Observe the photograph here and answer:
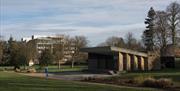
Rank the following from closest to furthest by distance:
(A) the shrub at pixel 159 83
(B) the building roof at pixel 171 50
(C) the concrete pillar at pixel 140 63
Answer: (A) the shrub at pixel 159 83
(C) the concrete pillar at pixel 140 63
(B) the building roof at pixel 171 50

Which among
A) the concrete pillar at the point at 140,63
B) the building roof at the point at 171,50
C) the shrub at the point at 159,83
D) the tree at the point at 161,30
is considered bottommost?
the shrub at the point at 159,83

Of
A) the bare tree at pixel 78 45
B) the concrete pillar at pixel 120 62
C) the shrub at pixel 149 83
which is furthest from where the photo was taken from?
the bare tree at pixel 78 45

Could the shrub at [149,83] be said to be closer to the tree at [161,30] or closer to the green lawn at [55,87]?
the green lawn at [55,87]

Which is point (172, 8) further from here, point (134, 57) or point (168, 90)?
point (168, 90)

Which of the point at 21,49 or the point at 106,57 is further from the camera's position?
the point at 21,49

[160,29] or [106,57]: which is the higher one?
[160,29]

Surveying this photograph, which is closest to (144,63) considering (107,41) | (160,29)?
(160,29)

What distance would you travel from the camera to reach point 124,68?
202 ft

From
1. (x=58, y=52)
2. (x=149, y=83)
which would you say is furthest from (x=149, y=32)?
(x=149, y=83)

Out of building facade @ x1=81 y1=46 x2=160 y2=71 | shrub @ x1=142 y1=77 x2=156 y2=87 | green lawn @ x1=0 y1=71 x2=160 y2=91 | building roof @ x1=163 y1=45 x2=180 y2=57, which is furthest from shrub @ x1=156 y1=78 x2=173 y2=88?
building roof @ x1=163 y1=45 x2=180 y2=57

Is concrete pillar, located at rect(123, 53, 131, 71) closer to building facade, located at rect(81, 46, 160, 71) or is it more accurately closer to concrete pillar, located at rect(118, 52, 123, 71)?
building facade, located at rect(81, 46, 160, 71)

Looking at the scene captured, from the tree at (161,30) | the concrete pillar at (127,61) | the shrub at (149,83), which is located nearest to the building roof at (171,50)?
the tree at (161,30)

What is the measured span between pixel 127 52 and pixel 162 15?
29406 mm

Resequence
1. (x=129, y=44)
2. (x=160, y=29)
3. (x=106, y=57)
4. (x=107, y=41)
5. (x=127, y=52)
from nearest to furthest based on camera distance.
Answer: (x=127, y=52), (x=106, y=57), (x=160, y=29), (x=129, y=44), (x=107, y=41)
